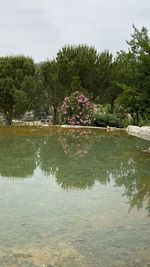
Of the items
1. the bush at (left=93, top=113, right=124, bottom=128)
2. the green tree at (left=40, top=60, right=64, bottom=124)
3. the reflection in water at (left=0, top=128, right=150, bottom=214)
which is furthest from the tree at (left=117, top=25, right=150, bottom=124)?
the green tree at (left=40, top=60, right=64, bottom=124)

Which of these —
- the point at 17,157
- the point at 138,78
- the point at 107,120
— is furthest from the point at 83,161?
the point at 107,120

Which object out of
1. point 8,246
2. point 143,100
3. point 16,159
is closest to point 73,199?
point 8,246

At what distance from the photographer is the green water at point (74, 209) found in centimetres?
459

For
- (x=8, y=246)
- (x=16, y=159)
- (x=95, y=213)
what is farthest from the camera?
(x=16, y=159)

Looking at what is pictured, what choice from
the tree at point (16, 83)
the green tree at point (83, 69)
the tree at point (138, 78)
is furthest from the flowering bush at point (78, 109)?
the tree at point (138, 78)

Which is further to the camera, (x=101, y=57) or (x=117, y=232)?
(x=101, y=57)

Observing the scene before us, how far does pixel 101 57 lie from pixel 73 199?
21.8m

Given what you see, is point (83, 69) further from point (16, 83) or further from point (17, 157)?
point (17, 157)

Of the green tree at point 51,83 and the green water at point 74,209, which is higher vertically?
the green tree at point 51,83

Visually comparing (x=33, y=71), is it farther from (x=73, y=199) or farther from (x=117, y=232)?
(x=117, y=232)

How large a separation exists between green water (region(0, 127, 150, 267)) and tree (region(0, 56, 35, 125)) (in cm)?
1486

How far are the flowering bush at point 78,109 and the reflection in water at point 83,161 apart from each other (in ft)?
22.6

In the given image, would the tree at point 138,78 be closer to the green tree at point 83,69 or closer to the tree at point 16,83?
the green tree at point 83,69

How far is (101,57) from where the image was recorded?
92.1ft
